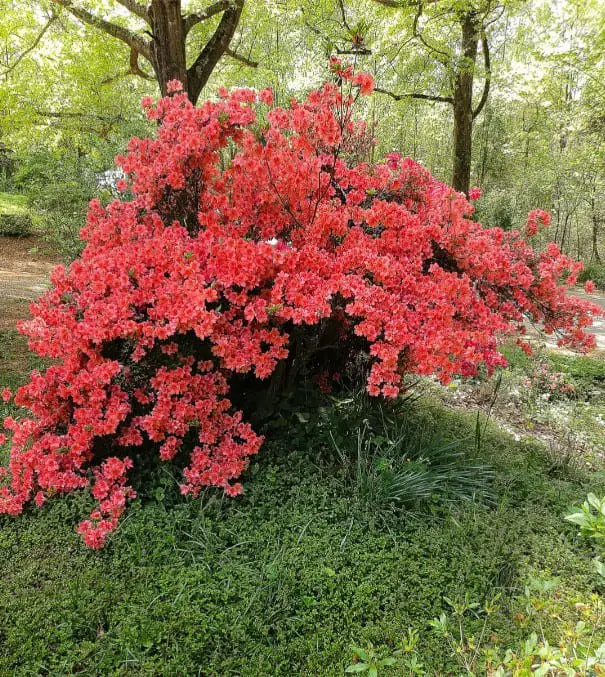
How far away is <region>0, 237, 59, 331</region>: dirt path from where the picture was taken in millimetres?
6812

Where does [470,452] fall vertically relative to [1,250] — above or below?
below

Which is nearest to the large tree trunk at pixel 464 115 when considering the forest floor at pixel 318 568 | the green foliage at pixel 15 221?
the forest floor at pixel 318 568

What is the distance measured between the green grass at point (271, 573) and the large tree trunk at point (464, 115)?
244 inches

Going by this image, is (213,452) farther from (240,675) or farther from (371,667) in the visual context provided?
(371,667)

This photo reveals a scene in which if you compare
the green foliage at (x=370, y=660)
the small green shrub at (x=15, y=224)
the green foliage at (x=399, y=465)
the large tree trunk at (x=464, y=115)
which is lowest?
the green foliage at (x=370, y=660)

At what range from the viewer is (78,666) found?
2.00 m

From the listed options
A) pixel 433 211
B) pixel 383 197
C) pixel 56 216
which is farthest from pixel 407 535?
pixel 56 216

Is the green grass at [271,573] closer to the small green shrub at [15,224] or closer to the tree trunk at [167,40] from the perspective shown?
the tree trunk at [167,40]

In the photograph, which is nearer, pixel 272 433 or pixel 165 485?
pixel 165 485

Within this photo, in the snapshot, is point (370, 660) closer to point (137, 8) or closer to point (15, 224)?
point (137, 8)

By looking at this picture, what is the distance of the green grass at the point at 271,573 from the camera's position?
206 centimetres

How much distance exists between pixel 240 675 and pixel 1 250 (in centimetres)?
1262

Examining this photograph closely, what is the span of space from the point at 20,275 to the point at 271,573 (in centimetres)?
976

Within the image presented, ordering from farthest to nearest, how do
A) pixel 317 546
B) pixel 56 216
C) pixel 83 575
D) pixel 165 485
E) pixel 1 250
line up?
pixel 1 250
pixel 56 216
pixel 165 485
pixel 317 546
pixel 83 575
